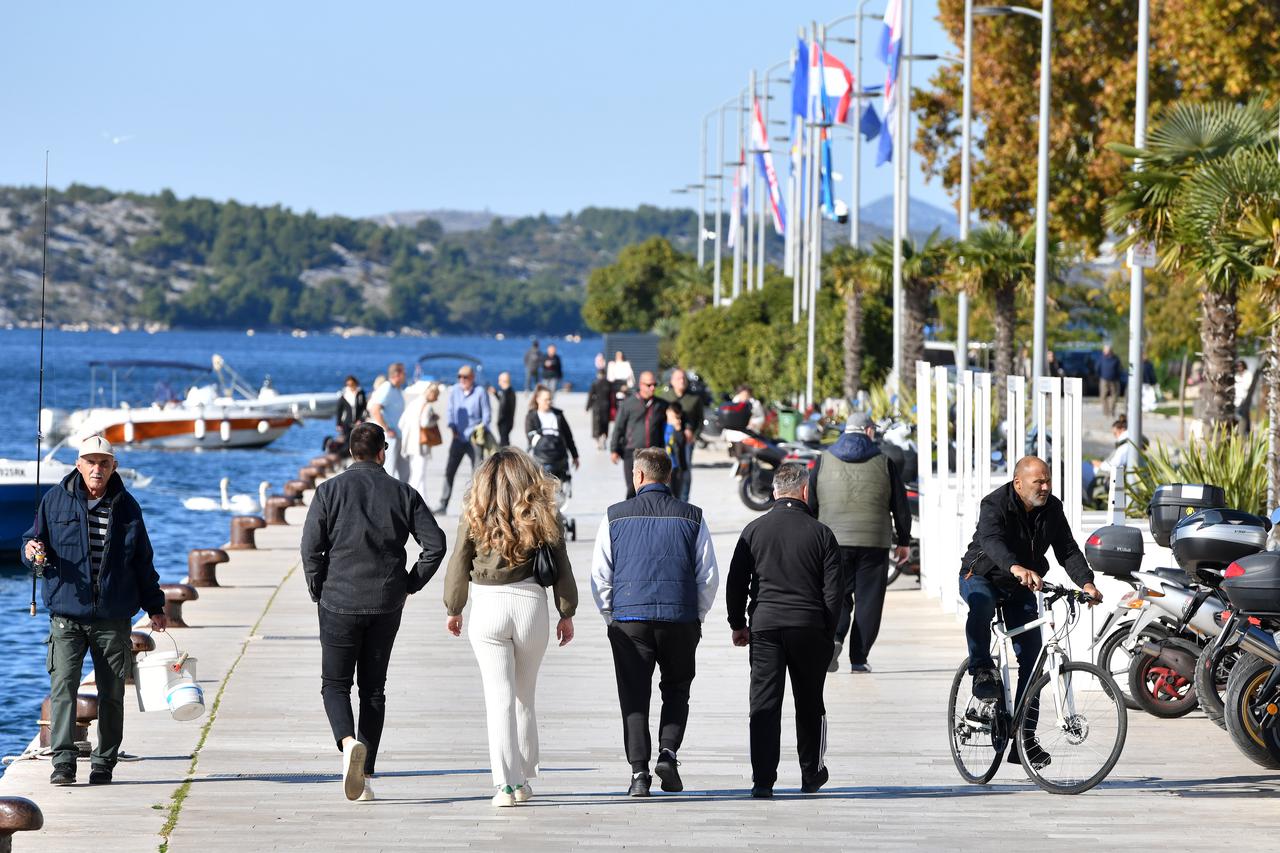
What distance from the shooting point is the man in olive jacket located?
30.0ft

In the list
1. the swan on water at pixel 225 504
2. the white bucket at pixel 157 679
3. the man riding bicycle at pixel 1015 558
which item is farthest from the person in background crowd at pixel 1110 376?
the white bucket at pixel 157 679

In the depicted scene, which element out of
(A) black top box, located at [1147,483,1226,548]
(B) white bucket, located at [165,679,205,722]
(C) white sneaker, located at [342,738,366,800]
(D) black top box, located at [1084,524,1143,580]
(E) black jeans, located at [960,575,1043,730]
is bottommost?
(C) white sneaker, located at [342,738,366,800]

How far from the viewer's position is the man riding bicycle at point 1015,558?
986cm

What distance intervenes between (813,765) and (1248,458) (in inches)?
353

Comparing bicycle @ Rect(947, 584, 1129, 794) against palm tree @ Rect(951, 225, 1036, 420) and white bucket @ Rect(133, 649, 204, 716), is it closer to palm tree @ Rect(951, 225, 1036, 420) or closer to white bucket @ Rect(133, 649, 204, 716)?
white bucket @ Rect(133, 649, 204, 716)

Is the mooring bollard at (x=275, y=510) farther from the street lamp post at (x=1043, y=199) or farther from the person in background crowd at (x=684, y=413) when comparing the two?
the street lamp post at (x=1043, y=199)

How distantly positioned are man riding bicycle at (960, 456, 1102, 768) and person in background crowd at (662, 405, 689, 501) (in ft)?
34.7

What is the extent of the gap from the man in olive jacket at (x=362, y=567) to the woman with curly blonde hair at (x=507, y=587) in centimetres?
28

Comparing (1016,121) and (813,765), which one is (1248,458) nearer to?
(813,765)

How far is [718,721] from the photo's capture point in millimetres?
11672

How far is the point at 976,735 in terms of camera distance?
9781 mm

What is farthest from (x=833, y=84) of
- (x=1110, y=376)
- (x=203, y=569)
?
(x=203, y=569)

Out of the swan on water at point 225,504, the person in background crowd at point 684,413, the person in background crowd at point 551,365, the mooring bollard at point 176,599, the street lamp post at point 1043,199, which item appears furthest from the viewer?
the person in background crowd at point 551,365

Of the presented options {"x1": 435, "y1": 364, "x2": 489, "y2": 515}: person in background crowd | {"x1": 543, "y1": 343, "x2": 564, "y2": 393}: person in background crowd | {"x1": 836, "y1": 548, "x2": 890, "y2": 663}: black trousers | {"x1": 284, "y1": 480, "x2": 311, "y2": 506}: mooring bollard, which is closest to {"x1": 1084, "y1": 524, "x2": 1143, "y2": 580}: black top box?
{"x1": 836, "y1": 548, "x2": 890, "y2": 663}: black trousers
